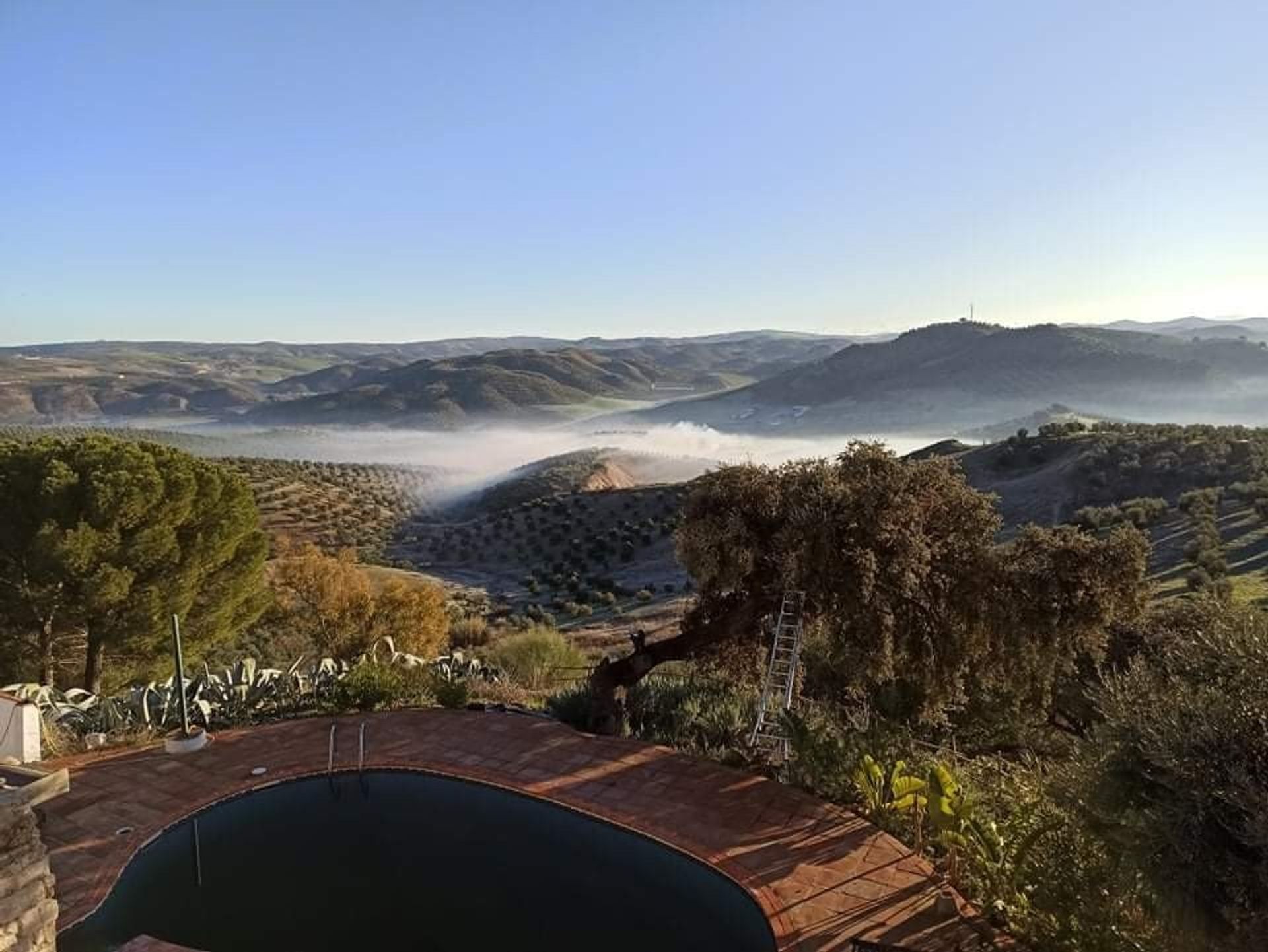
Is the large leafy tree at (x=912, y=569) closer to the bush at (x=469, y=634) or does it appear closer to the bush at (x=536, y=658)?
the bush at (x=536, y=658)

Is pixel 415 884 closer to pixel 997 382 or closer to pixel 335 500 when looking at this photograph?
pixel 335 500

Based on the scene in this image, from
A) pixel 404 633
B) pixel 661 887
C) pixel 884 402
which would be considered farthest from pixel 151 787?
pixel 884 402

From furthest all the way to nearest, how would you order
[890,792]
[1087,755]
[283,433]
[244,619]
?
[283,433]
[244,619]
[890,792]
[1087,755]

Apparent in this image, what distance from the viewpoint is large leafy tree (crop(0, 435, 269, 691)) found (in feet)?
39.1

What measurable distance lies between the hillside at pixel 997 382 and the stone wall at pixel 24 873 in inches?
3945

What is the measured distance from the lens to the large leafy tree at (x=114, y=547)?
1191 centimetres

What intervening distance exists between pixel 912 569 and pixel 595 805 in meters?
3.30

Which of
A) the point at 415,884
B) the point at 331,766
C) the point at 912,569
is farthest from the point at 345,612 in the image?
the point at 912,569

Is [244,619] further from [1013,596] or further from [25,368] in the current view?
[25,368]

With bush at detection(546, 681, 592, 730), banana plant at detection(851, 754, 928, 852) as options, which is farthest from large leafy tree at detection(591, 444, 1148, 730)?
bush at detection(546, 681, 592, 730)

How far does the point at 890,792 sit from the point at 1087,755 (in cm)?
279

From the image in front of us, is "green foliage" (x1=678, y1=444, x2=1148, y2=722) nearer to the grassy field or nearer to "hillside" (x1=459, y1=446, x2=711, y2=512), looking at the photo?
the grassy field

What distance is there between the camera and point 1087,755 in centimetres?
400

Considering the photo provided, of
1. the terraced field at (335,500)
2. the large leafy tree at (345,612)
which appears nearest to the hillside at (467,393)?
the terraced field at (335,500)
